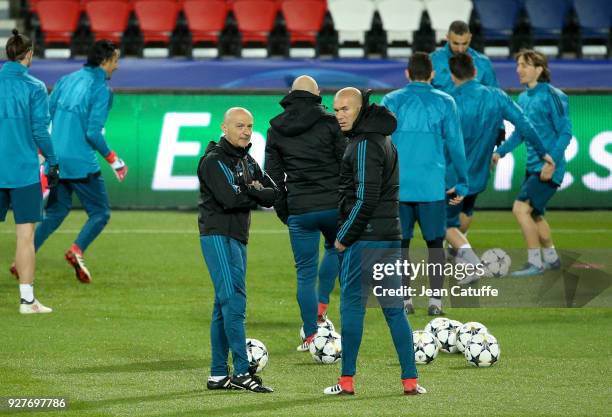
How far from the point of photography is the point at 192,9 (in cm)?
2375

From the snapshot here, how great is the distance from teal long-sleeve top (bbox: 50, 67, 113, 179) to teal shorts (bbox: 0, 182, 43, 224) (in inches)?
74.2

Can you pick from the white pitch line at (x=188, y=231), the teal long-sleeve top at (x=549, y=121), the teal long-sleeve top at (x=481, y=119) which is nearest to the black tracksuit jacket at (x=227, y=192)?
the teal long-sleeve top at (x=481, y=119)

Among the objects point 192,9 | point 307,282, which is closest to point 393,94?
point 307,282

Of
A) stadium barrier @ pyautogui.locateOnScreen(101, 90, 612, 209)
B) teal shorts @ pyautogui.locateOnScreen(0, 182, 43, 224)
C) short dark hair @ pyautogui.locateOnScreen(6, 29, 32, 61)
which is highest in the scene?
short dark hair @ pyautogui.locateOnScreen(6, 29, 32, 61)

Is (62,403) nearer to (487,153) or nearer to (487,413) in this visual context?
(487,413)

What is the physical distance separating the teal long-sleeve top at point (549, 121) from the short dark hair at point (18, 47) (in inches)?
202

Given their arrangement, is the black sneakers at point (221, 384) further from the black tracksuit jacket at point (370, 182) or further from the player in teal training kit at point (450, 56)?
the player in teal training kit at point (450, 56)

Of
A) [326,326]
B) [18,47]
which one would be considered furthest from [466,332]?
[18,47]

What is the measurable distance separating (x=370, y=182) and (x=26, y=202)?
14.6ft

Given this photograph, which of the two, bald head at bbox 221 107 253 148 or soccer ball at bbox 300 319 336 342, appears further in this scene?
soccer ball at bbox 300 319 336 342

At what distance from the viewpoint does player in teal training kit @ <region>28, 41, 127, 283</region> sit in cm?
1323

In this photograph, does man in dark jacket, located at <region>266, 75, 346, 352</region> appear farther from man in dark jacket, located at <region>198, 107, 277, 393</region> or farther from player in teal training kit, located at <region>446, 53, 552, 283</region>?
player in teal training kit, located at <region>446, 53, 552, 283</region>

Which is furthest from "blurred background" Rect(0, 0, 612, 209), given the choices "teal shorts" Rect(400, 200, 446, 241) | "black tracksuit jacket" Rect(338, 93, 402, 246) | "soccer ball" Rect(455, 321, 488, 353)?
"black tracksuit jacket" Rect(338, 93, 402, 246)

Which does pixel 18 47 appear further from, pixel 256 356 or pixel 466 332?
pixel 466 332
